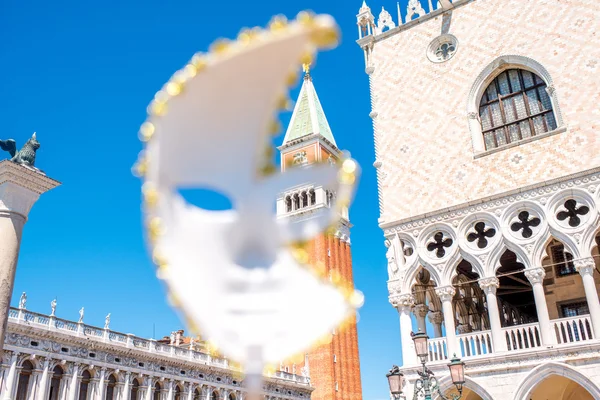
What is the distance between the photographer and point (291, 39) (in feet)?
5.41

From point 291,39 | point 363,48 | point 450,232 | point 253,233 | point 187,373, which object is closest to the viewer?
point 291,39

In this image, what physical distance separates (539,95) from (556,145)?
1.58 meters

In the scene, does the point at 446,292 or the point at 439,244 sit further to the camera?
the point at 439,244

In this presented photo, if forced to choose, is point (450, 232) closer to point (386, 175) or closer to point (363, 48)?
point (386, 175)

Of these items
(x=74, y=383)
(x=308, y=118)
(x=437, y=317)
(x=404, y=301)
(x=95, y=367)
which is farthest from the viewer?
(x=308, y=118)

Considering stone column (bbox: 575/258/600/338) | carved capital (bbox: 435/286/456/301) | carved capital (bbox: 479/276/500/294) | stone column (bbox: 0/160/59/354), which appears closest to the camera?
stone column (bbox: 0/160/59/354)

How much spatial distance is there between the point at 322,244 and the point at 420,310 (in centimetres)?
3441

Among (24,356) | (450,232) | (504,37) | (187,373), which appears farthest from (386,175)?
(187,373)

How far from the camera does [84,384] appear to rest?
24.2 metres

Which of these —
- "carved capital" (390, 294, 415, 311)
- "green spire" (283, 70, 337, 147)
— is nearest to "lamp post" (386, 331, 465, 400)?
"carved capital" (390, 294, 415, 311)

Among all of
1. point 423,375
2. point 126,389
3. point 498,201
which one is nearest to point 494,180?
point 498,201

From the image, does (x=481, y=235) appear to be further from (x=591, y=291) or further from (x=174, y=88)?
(x=174, y=88)

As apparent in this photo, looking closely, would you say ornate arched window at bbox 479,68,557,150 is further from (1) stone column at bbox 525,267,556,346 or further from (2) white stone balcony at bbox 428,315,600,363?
(2) white stone balcony at bbox 428,315,600,363

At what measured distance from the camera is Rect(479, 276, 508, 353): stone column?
37.9ft
